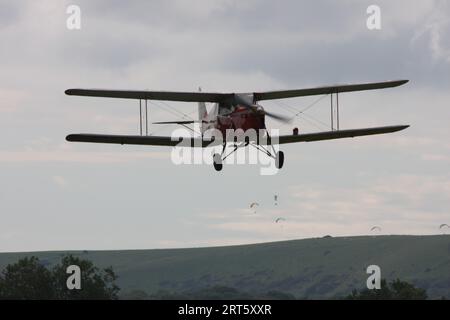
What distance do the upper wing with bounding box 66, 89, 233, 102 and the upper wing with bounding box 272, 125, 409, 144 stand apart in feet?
10.8

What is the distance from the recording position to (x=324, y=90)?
4809 cm

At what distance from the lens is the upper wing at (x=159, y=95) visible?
45.0 meters

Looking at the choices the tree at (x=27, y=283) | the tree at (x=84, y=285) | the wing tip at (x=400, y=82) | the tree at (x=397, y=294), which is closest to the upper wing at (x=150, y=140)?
the wing tip at (x=400, y=82)

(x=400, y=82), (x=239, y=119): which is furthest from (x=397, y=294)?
(x=239, y=119)

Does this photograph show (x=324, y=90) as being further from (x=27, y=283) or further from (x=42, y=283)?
(x=27, y=283)

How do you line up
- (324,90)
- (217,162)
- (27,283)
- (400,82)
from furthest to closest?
1. (27,283)
2. (400,82)
3. (324,90)
4. (217,162)

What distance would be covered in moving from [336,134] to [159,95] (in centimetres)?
815

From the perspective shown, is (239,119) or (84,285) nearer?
(239,119)

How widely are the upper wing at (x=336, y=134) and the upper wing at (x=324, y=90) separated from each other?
252cm

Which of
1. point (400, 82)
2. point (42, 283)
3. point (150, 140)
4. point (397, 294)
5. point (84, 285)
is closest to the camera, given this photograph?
point (150, 140)

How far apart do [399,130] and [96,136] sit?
44.5 ft
